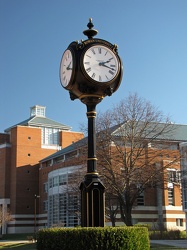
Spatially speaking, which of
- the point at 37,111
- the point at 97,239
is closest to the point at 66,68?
the point at 97,239

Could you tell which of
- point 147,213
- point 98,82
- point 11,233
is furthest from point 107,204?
point 11,233

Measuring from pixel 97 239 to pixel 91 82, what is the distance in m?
3.36

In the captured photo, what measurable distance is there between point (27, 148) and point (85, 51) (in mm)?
72212

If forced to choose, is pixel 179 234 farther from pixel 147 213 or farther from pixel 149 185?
pixel 147 213

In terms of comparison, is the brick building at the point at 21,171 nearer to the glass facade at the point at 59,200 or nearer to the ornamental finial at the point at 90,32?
the glass facade at the point at 59,200

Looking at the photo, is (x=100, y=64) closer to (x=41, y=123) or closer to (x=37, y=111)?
(x=41, y=123)

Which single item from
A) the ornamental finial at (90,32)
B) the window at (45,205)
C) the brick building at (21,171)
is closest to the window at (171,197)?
the brick building at (21,171)

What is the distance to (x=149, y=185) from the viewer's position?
32.9 metres

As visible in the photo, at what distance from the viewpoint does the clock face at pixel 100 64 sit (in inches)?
375

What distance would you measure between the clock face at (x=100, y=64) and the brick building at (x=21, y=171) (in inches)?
2573

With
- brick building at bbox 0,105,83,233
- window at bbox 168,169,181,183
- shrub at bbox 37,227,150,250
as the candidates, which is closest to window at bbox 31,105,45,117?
brick building at bbox 0,105,83,233

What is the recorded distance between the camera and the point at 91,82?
31.3 ft

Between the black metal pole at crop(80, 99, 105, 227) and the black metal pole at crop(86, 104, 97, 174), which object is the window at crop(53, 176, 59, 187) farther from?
the black metal pole at crop(80, 99, 105, 227)

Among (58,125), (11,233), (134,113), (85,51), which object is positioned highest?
(58,125)
